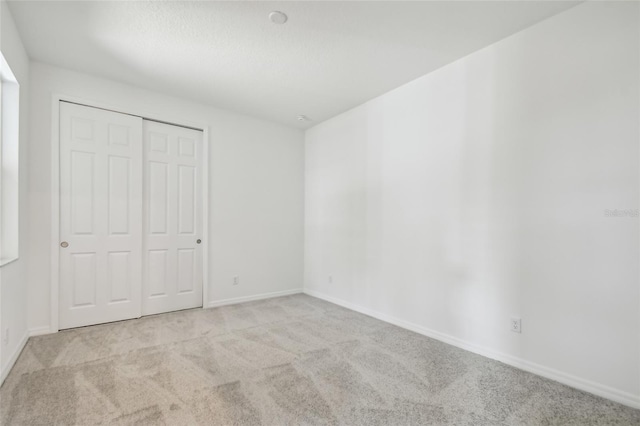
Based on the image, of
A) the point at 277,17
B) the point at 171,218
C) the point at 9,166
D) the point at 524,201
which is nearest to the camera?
the point at 277,17

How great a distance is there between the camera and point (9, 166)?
2506mm

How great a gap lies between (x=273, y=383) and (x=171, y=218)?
8.29ft

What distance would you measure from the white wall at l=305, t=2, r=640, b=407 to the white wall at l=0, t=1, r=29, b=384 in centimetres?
329

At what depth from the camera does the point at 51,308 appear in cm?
300

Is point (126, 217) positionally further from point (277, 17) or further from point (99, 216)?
point (277, 17)

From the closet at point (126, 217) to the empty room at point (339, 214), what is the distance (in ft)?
0.07

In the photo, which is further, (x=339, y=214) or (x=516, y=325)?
(x=339, y=214)

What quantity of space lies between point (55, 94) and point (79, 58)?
0.49 metres

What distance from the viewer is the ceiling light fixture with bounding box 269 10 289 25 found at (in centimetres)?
224

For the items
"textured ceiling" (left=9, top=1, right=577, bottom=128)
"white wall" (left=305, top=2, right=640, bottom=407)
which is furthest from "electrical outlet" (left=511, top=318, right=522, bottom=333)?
"textured ceiling" (left=9, top=1, right=577, bottom=128)

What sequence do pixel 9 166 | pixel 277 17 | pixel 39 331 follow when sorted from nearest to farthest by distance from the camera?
1. pixel 277 17
2. pixel 9 166
3. pixel 39 331

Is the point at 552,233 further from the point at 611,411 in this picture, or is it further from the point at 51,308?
the point at 51,308

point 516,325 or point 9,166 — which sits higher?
point 9,166

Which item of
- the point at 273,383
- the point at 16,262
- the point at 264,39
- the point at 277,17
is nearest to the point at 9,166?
the point at 16,262
